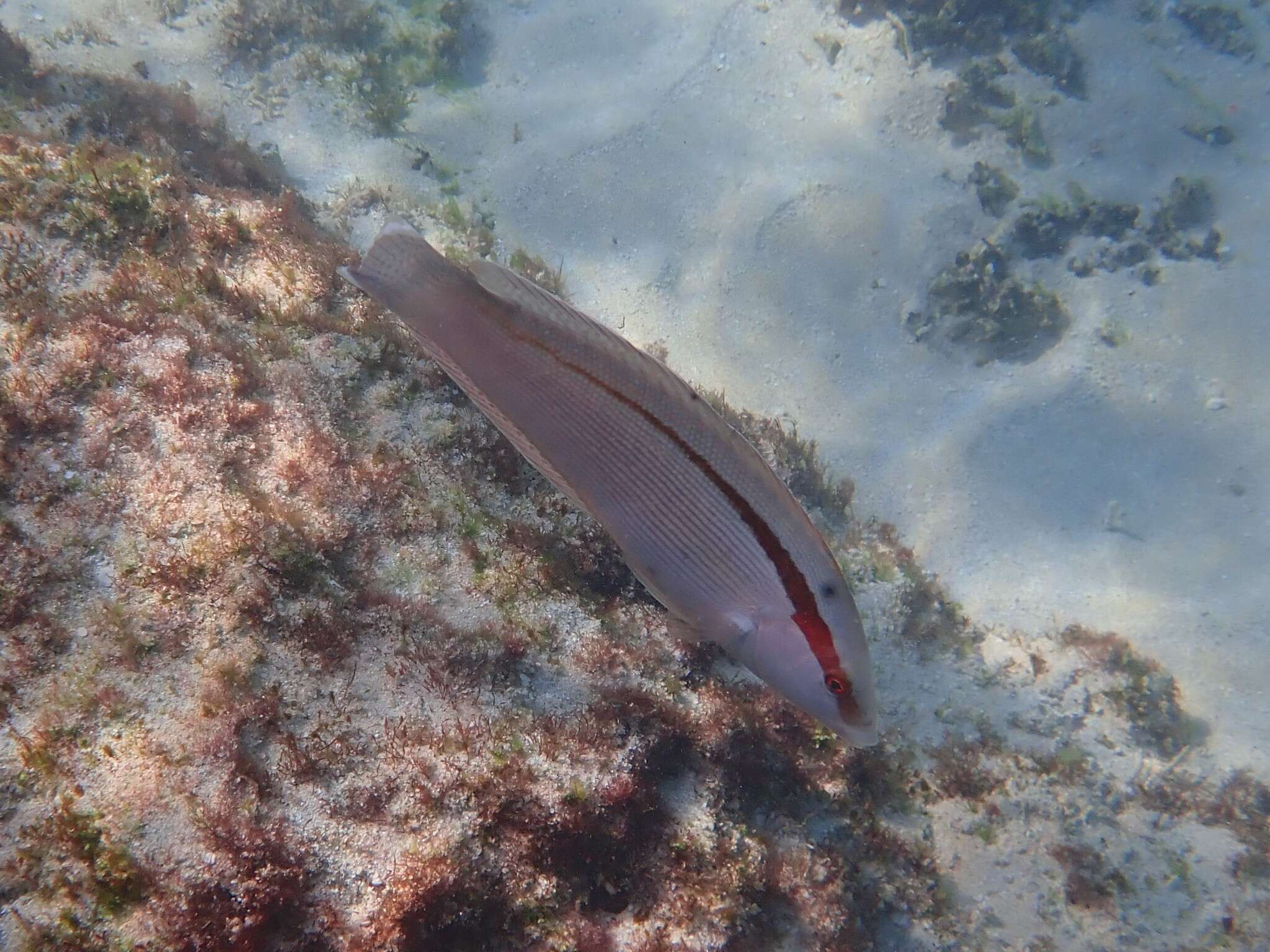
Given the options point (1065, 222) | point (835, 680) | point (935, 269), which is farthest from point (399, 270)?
point (1065, 222)

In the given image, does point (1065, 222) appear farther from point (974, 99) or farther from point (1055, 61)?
point (1055, 61)

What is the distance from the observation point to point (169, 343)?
2.74 m

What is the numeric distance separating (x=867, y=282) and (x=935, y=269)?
1194mm

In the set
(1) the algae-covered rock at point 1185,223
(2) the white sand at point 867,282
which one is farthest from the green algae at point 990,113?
(1) the algae-covered rock at point 1185,223

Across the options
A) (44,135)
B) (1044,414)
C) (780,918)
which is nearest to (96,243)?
(44,135)

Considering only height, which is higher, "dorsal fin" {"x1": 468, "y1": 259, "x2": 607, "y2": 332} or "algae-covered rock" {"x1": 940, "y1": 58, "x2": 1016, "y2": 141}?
"algae-covered rock" {"x1": 940, "y1": 58, "x2": 1016, "y2": 141}

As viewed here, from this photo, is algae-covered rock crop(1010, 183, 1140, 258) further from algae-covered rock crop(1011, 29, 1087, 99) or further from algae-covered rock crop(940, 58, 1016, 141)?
algae-covered rock crop(1011, 29, 1087, 99)

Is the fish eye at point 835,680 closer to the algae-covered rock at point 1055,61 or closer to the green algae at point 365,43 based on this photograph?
the green algae at point 365,43

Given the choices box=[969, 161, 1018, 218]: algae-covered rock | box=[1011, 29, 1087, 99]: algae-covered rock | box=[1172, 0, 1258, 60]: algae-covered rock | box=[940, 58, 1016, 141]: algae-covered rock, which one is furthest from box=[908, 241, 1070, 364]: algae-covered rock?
box=[1172, 0, 1258, 60]: algae-covered rock

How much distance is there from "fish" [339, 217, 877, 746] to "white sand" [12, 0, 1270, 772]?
5.11 m

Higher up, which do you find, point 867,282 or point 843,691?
point 867,282

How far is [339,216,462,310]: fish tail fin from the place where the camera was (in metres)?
1.88

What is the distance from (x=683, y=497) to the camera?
1.68 metres

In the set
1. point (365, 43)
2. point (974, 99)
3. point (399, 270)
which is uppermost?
point (974, 99)
